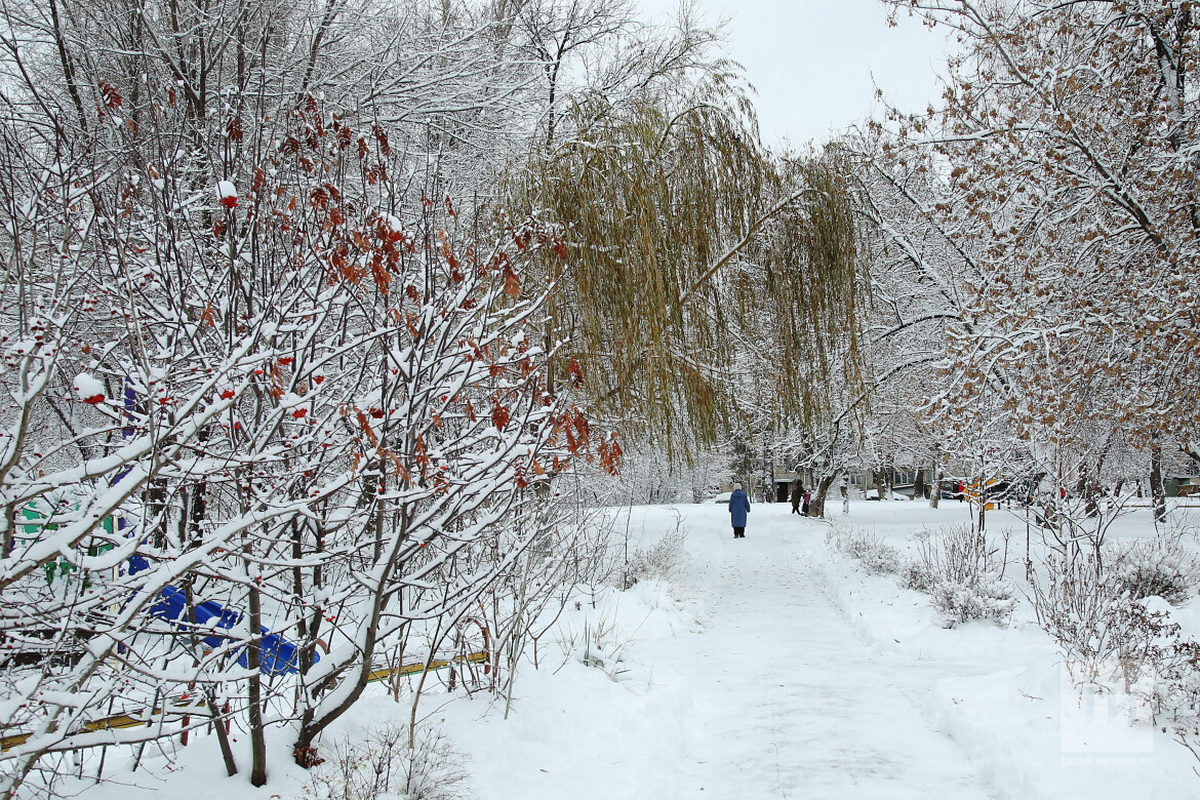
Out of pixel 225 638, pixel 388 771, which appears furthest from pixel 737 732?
pixel 225 638

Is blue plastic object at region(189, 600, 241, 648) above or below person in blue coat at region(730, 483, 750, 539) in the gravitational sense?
above

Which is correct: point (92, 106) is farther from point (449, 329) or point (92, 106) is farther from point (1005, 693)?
point (1005, 693)

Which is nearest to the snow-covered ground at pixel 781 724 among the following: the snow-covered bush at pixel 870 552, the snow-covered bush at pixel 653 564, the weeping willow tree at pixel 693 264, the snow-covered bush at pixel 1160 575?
the snow-covered bush at pixel 1160 575

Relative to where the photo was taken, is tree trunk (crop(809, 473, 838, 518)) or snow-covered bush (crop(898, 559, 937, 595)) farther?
tree trunk (crop(809, 473, 838, 518))

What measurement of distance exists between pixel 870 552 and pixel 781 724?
815 centimetres

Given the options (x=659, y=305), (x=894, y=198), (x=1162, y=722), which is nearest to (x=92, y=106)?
(x=659, y=305)

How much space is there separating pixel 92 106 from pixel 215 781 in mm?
5999

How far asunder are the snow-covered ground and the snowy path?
0.05ft

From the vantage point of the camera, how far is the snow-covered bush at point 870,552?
38.5 feet

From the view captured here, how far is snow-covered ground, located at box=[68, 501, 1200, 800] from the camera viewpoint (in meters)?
3.88

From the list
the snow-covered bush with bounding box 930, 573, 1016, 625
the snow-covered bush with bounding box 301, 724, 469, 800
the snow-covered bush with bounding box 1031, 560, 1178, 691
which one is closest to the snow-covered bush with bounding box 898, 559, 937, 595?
the snow-covered bush with bounding box 930, 573, 1016, 625

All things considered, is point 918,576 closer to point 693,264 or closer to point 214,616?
point 693,264

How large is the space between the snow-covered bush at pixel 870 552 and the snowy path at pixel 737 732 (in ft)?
13.4

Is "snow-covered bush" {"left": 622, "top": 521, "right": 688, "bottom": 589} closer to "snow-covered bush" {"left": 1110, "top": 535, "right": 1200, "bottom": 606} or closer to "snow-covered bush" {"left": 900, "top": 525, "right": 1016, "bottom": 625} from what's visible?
"snow-covered bush" {"left": 900, "top": 525, "right": 1016, "bottom": 625}
